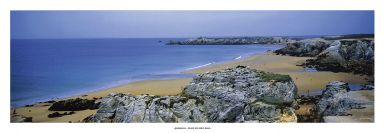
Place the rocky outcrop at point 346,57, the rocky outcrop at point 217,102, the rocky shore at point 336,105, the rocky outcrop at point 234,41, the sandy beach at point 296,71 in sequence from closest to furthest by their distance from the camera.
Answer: the rocky outcrop at point 217,102
the rocky shore at point 336,105
the rocky outcrop at point 346,57
the sandy beach at point 296,71
the rocky outcrop at point 234,41

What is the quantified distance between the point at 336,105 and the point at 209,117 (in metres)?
2.50

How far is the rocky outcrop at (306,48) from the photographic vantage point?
978 centimetres

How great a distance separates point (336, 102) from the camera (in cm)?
917

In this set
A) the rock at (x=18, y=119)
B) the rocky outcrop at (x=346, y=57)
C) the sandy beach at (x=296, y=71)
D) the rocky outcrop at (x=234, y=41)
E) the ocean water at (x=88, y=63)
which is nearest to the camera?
the rock at (x=18, y=119)

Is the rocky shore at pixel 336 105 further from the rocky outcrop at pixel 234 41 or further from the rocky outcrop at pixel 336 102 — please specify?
the rocky outcrop at pixel 234 41

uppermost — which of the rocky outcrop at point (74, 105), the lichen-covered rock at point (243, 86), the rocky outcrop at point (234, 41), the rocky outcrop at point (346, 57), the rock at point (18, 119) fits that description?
the rocky outcrop at point (234, 41)

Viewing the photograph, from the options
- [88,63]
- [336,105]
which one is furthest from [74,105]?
[336,105]

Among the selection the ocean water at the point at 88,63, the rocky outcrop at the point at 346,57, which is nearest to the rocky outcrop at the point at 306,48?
the rocky outcrop at the point at 346,57

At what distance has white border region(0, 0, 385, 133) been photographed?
879 cm

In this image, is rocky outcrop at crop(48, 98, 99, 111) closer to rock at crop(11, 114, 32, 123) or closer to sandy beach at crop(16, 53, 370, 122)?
sandy beach at crop(16, 53, 370, 122)
